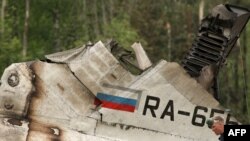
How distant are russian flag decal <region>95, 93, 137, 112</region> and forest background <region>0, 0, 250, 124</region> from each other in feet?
31.8

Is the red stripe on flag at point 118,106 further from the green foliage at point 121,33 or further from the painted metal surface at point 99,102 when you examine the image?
the green foliage at point 121,33

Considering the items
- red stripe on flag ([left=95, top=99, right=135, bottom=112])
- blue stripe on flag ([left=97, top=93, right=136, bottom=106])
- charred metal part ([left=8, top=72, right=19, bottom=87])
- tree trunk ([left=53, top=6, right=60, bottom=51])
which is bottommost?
red stripe on flag ([left=95, top=99, right=135, bottom=112])

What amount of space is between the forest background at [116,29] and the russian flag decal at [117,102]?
9.69 meters

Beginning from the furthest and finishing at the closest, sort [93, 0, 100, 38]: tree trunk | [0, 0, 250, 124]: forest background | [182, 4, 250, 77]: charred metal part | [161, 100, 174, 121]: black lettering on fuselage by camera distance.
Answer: [93, 0, 100, 38]: tree trunk
[0, 0, 250, 124]: forest background
[182, 4, 250, 77]: charred metal part
[161, 100, 174, 121]: black lettering on fuselage

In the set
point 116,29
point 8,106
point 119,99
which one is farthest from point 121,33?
point 119,99

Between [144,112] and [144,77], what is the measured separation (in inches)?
16.4

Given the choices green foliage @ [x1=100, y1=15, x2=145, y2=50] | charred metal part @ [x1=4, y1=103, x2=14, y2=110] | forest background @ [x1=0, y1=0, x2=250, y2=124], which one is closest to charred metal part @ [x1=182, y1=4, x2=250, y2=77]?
charred metal part @ [x1=4, y1=103, x2=14, y2=110]

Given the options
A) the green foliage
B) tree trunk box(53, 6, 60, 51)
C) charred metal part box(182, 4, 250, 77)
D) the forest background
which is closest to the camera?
charred metal part box(182, 4, 250, 77)

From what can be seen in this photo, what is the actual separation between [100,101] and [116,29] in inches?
794

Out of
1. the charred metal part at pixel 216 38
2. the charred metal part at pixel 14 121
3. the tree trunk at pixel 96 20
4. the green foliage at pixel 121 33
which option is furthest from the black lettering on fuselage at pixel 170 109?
the tree trunk at pixel 96 20

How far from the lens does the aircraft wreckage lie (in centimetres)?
729

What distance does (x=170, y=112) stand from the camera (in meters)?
7.28

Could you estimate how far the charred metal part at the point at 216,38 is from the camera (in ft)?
26.2

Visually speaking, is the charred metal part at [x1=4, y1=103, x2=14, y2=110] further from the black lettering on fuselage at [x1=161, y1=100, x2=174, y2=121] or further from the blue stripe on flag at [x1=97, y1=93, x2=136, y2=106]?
the black lettering on fuselage at [x1=161, y1=100, x2=174, y2=121]
